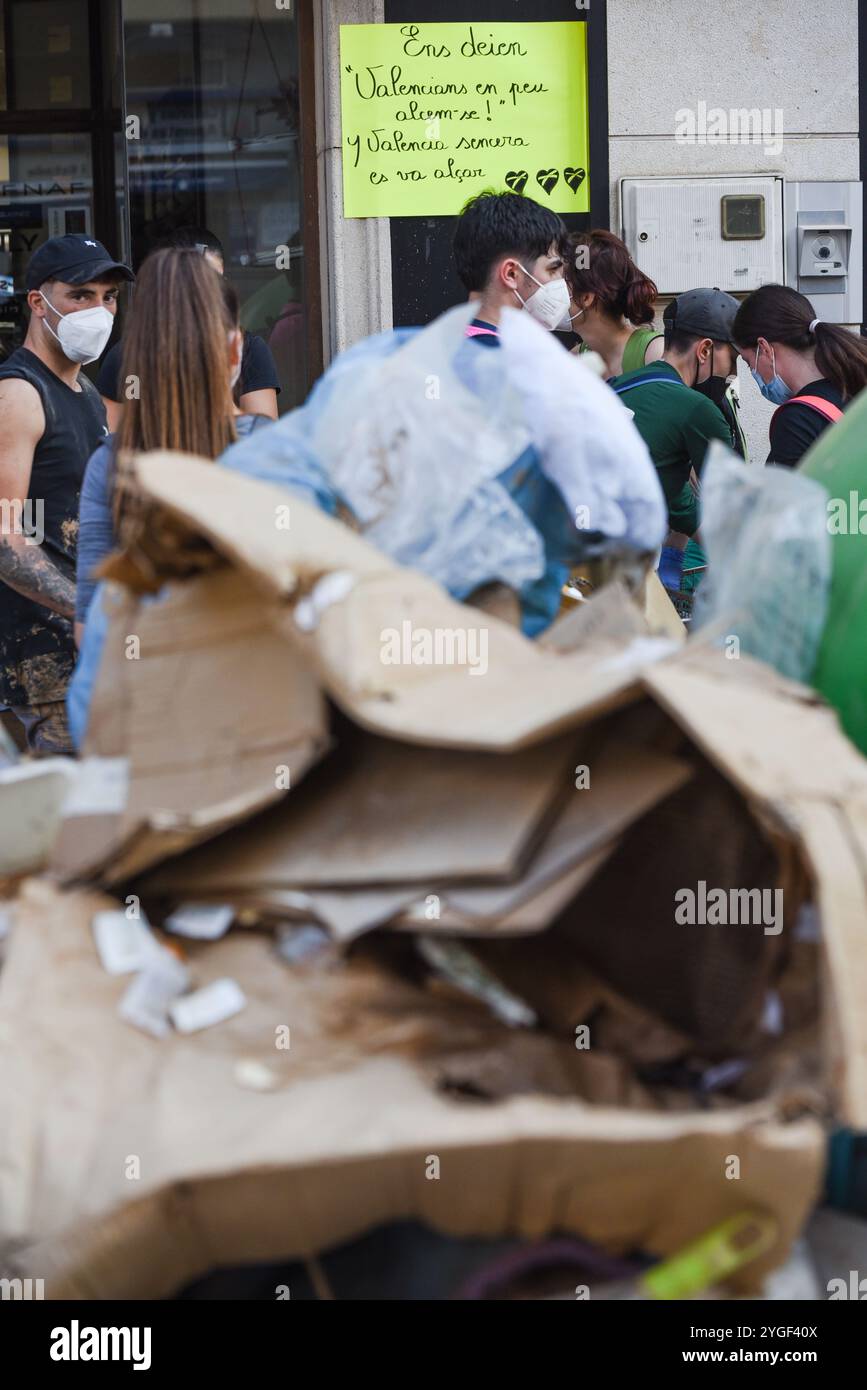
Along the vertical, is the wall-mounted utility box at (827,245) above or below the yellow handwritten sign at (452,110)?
below

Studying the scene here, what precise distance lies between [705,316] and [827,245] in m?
1.70

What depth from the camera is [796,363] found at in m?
4.17

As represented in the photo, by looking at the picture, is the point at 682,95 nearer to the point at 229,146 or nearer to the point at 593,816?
the point at 229,146

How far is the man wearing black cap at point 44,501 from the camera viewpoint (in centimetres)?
340

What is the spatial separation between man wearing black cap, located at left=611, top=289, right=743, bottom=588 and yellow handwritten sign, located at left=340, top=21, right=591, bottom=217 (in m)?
1.45

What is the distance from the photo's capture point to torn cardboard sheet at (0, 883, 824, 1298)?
1535 mm

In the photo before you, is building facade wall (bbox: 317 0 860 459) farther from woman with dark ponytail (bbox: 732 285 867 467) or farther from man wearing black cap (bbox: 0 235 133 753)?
man wearing black cap (bbox: 0 235 133 753)

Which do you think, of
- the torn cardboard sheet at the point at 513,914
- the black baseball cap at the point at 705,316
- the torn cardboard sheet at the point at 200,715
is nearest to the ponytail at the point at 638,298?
the black baseball cap at the point at 705,316

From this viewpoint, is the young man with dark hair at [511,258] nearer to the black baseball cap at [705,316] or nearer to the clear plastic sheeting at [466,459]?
the clear plastic sheeting at [466,459]

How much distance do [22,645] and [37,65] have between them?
489 centimetres

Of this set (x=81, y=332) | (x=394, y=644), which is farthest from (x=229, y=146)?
(x=394, y=644)

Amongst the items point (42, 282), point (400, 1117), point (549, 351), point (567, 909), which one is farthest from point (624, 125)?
point (400, 1117)

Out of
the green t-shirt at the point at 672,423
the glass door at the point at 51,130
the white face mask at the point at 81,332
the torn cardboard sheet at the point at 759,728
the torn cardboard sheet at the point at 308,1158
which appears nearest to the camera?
the torn cardboard sheet at the point at 308,1158
